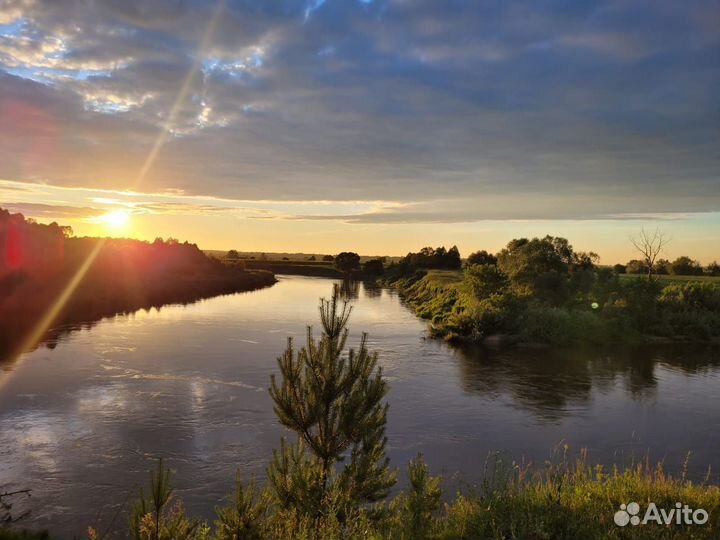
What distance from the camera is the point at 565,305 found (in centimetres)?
6059

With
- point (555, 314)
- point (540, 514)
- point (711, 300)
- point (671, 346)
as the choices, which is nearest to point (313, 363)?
point (540, 514)

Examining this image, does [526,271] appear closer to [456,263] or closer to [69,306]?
[69,306]

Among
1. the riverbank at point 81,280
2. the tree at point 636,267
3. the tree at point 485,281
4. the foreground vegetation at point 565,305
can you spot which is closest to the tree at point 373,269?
the riverbank at point 81,280

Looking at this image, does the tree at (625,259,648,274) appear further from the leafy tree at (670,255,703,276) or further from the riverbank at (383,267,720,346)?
→ the riverbank at (383,267,720,346)

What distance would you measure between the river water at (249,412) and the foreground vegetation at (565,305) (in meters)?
4.91

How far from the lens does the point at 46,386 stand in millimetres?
30031

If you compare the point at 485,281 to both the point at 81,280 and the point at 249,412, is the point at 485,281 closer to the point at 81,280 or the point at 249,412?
the point at 249,412

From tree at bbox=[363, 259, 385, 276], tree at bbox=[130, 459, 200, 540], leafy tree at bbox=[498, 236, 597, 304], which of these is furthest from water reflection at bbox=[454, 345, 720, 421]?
tree at bbox=[363, 259, 385, 276]

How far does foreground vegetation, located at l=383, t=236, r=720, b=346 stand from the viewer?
52.6m

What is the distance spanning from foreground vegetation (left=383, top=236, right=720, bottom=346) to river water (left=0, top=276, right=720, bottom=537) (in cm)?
491

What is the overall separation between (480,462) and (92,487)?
43.7ft

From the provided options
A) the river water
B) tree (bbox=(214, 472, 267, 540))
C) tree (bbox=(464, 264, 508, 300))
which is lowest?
the river water

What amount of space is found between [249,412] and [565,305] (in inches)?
1740

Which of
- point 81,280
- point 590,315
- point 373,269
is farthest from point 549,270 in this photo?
point 373,269
